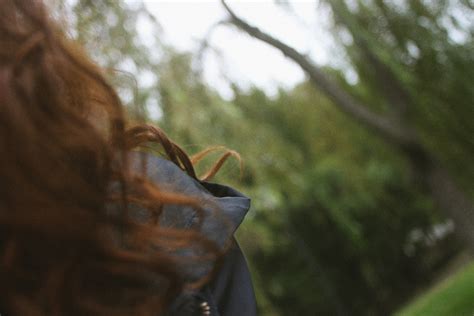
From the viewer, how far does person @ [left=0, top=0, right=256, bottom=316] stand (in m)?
1.38

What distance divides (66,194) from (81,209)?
0.16ft

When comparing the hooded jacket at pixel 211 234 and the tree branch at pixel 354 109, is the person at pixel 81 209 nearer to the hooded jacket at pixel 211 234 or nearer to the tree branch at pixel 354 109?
the hooded jacket at pixel 211 234

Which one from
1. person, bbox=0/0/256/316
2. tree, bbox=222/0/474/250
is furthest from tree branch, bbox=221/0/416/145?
person, bbox=0/0/256/316

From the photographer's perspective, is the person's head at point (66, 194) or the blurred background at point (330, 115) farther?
the blurred background at point (330, 115)

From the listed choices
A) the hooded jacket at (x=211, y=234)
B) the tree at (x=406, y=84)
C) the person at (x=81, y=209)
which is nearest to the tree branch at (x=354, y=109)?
the tree at (x=406, y=84)

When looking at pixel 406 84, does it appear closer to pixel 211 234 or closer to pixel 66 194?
pixel 211 234

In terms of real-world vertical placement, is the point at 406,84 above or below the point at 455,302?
above

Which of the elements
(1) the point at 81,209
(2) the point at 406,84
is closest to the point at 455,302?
(2) the point at 406,84

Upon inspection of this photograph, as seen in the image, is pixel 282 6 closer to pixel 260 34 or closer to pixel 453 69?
pixel 260 34

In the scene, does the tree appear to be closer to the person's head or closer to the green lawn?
the green lawn

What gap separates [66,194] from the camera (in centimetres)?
142

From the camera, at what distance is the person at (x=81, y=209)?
1.38 metres

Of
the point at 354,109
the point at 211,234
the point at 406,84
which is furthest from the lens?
the point at 354,109

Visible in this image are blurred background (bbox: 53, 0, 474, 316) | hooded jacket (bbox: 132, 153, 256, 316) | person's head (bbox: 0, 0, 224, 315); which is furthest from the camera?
blurred background (bbox: 53, 0, 474, 316)
